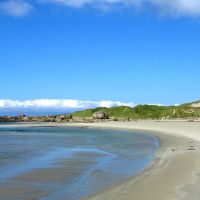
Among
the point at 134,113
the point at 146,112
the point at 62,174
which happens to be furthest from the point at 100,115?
the point at 62,174

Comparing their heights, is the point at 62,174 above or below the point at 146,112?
below

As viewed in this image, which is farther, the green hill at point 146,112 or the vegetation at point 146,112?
the vegetation at point 146,112

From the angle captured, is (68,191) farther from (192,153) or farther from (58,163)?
(192,153)

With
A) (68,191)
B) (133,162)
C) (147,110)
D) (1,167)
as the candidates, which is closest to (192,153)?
(133,162)

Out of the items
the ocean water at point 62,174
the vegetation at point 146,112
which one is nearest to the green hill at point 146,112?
the vegetation at point 146,112

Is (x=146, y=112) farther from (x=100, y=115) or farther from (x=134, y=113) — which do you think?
(x=100, y=115)

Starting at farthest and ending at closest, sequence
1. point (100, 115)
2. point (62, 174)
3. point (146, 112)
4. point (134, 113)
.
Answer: point (146, 112) → point (100, 115) → point (134, 113) → point (62, 174)

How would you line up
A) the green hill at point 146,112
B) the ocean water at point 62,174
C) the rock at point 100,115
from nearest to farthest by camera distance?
the ocean water at point 62,174
the green hill at point 146,112
the rock at point 100,115

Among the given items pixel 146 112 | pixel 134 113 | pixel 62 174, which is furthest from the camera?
pixel 146 112

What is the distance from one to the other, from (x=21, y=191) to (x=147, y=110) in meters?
128

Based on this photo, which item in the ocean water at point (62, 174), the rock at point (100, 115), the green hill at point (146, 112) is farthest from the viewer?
the rock at point (100, 115)

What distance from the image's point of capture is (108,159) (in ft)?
107

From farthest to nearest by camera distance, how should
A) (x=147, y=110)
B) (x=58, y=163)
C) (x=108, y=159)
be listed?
(x=147, y=110), (x=108, y=159), (x=58, y=163)

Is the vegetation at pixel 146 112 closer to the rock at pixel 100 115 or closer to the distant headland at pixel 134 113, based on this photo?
the distant headland at pixel 134 113
